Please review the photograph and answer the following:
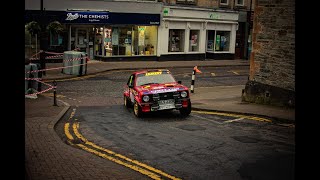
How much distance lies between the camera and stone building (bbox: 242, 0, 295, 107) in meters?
15.1

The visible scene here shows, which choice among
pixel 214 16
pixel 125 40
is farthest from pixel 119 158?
pixel 214 16

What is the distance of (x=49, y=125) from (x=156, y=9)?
79.0 ft

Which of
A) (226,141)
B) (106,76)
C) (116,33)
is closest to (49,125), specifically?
(226,141)

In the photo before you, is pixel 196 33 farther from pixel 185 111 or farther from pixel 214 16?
pixel 185 111

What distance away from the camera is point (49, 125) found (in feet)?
40.2

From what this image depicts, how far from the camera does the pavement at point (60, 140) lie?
7785 mm

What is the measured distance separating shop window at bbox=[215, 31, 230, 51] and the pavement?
61.7ft

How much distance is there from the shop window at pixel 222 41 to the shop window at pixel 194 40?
102 inches

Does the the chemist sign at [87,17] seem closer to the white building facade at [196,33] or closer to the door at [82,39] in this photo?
the door at [82,39]

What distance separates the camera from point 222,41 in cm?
4078

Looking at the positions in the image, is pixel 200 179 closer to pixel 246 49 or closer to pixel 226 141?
pixel 226 141

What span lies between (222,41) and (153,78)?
27.2m

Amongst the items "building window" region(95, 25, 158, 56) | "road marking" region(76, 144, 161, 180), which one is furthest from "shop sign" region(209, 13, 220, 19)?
"road marking" region(76, 144, 161, 180)

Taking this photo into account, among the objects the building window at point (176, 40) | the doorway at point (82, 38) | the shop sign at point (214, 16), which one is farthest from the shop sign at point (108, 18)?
the shop sign at point (214, 16)
